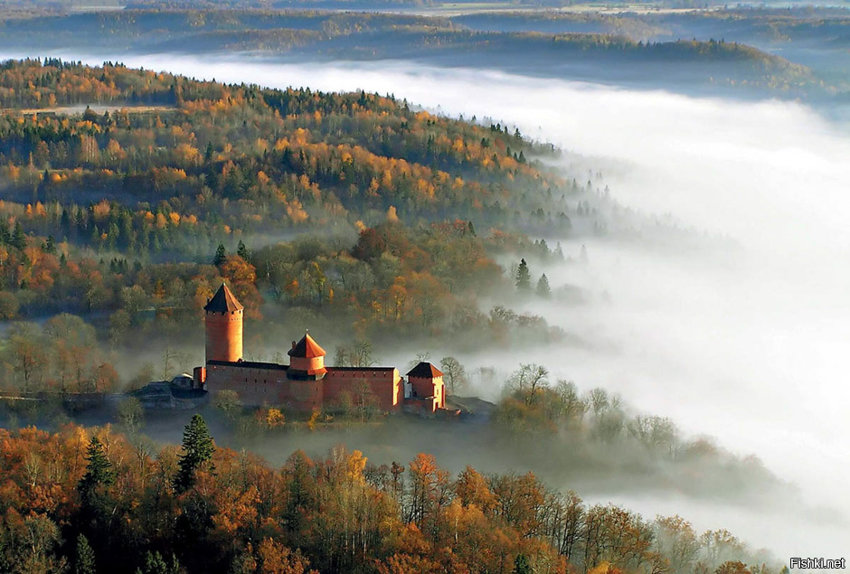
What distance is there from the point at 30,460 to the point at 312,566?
17.0 meters

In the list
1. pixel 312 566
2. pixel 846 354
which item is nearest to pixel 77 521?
pixel 312 566

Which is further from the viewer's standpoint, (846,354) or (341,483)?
(846,354)

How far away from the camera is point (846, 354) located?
172000mm

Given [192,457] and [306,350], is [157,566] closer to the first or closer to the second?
[192,457]

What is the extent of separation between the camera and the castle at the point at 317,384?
334ft

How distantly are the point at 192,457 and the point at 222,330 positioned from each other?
66.4ft

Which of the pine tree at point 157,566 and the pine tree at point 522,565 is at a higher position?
the pine tree at point 522,565

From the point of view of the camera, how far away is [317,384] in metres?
102

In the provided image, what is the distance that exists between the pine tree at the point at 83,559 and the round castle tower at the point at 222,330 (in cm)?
2497

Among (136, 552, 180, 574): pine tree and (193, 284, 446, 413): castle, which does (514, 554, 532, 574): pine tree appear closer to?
(136, 552, 180, 574): pine tree

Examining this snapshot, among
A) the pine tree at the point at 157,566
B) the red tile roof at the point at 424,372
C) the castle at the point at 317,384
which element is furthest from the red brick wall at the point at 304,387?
the pine tree at the point at 157,566

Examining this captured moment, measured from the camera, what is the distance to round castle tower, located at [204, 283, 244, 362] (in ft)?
344

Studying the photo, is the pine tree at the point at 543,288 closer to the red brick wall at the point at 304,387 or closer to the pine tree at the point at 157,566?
the red brick wall at the point at 304,387

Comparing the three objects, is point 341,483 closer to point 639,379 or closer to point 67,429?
point 67,429
